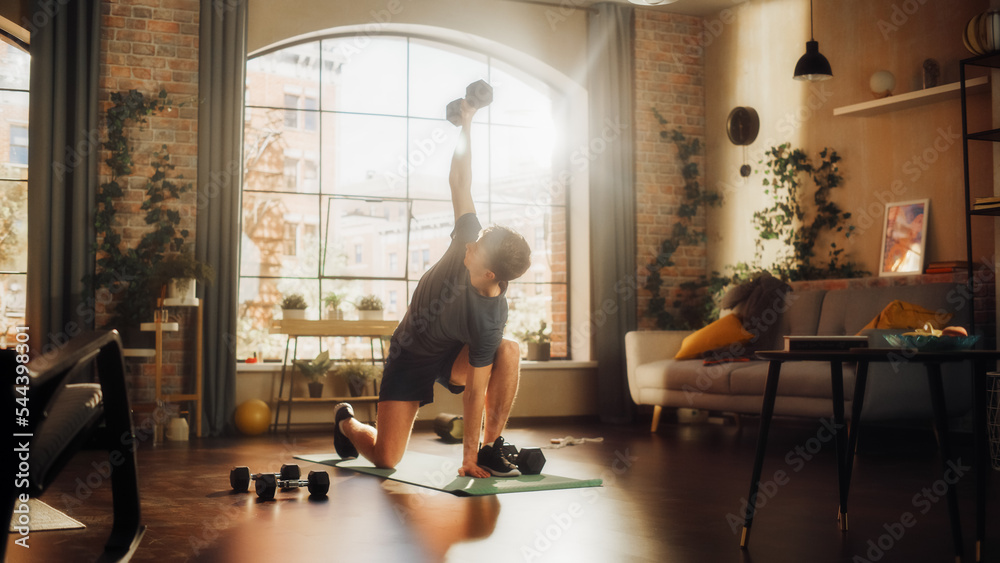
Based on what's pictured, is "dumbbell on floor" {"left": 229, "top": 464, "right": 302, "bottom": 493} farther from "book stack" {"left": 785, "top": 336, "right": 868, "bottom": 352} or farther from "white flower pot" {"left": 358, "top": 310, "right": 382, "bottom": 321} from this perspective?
"white flower pot" {"left": 358, "top": 310, "right": 382, "bottom": 321}

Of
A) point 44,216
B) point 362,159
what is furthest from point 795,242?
point 44,216

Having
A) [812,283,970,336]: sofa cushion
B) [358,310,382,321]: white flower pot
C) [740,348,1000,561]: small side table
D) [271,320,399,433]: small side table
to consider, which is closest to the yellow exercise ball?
[271,320,399,433]: small side table

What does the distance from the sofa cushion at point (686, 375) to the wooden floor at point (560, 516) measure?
80 cm

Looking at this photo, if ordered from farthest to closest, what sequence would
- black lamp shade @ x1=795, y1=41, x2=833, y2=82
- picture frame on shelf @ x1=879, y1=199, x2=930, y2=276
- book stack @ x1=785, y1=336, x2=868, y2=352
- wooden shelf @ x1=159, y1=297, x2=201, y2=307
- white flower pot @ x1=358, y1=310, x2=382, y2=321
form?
1. white flower pot @ x1=358, y1=310, x2=382, y2=321
2. black lamp shade @ x1=795, y1=41, x2=833, y2=82
3. wooden shelf @ x1=159, y1=297, x2=201, y2=307
4. picture frame on shelf @ x1=879, y1=199, x2=930, y2=276
5. book stack @ x1=785, y1=336, x2=868, y2=352

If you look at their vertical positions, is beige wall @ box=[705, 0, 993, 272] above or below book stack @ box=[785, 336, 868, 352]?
above

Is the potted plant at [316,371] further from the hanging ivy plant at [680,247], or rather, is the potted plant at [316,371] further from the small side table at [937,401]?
the small side table at [937,401]

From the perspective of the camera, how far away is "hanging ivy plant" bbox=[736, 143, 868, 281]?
19.9 feet

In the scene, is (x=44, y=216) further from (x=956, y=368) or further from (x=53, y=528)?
(x=956, y=368)

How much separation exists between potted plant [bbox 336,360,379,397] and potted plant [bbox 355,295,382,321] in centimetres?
34

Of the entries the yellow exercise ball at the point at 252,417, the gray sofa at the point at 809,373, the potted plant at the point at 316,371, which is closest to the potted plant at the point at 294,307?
the potted plant at the point at 316,371

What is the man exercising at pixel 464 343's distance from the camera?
3428mm

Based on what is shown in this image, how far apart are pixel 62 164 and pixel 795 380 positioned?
466cm

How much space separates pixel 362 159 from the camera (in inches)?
271

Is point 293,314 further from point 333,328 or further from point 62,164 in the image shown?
point 62,164
